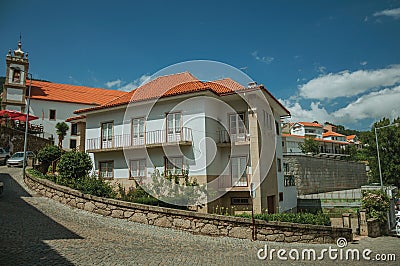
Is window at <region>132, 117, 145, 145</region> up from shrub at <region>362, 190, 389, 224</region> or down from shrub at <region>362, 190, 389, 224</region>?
up

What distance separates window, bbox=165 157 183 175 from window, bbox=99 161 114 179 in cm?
486

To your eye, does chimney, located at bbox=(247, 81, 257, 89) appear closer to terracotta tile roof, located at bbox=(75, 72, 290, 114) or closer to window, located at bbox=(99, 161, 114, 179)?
terracotta tile roof, located at bbox=(75, 72, 290, 114)

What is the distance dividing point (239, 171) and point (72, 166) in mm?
9670

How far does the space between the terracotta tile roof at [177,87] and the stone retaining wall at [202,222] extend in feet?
26.2

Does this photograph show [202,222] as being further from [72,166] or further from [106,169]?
[106,169]

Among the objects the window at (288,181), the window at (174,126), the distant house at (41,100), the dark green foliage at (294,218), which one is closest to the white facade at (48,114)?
the distant house at (41,100)

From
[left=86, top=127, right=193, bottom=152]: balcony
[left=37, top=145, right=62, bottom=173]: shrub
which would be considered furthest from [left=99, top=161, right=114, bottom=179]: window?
[left=37, top=145, right=62, bottom=173]: shrub

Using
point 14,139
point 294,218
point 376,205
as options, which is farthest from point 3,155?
point 376,205

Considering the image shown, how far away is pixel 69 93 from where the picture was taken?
48.2 metres

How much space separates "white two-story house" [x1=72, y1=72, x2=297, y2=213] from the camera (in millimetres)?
17766

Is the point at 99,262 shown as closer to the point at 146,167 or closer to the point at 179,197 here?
the point at 179,197

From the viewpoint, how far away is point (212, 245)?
10.5 meters

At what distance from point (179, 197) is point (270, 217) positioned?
4.70 meters

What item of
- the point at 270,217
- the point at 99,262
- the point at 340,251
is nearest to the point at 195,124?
the point at 270,217
